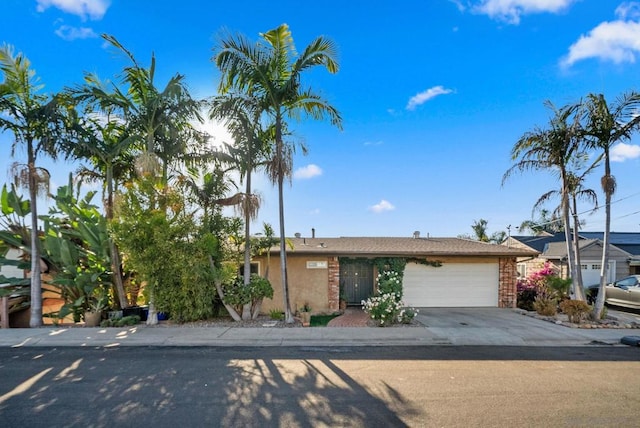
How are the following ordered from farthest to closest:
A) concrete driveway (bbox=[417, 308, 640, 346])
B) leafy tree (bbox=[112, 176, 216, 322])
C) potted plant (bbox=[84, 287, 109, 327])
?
potted plant (bbox=[84, 287, 109, 327])
leafy tree (bbox=[112, 176, 216, 322])
concrete driveway (bbox=[417, 308, 640, 346])

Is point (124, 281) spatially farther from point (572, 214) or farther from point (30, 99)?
point (572, 214)

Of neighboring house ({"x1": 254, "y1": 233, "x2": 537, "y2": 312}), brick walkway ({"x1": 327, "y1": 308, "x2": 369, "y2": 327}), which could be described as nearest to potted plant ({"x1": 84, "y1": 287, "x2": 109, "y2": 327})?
neighboring house ({"x1": 254, "y1": 233, "x2": 537, "y2": 312})

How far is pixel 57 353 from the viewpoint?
7.53m

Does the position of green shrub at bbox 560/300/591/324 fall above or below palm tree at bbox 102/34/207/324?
below

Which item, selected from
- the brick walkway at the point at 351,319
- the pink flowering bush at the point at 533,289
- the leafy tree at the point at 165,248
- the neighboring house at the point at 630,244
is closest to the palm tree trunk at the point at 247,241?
the leafy tree at the point at 165,248

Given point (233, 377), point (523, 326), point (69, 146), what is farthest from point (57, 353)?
point (523, 326)

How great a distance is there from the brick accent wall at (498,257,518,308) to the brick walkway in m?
5.93

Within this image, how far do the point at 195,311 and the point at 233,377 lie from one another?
16.1 ft

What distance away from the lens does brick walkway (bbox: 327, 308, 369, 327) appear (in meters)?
10.6

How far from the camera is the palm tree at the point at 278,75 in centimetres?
971

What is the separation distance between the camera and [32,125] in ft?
32.8

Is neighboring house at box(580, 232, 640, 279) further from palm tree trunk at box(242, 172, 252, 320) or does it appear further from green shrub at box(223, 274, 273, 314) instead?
palm tree trunk at box(242, 172, 252, 320)

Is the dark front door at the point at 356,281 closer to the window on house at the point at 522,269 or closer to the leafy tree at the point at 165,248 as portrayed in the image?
the leafy tree at the point at 165,248

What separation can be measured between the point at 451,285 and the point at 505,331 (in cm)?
431
